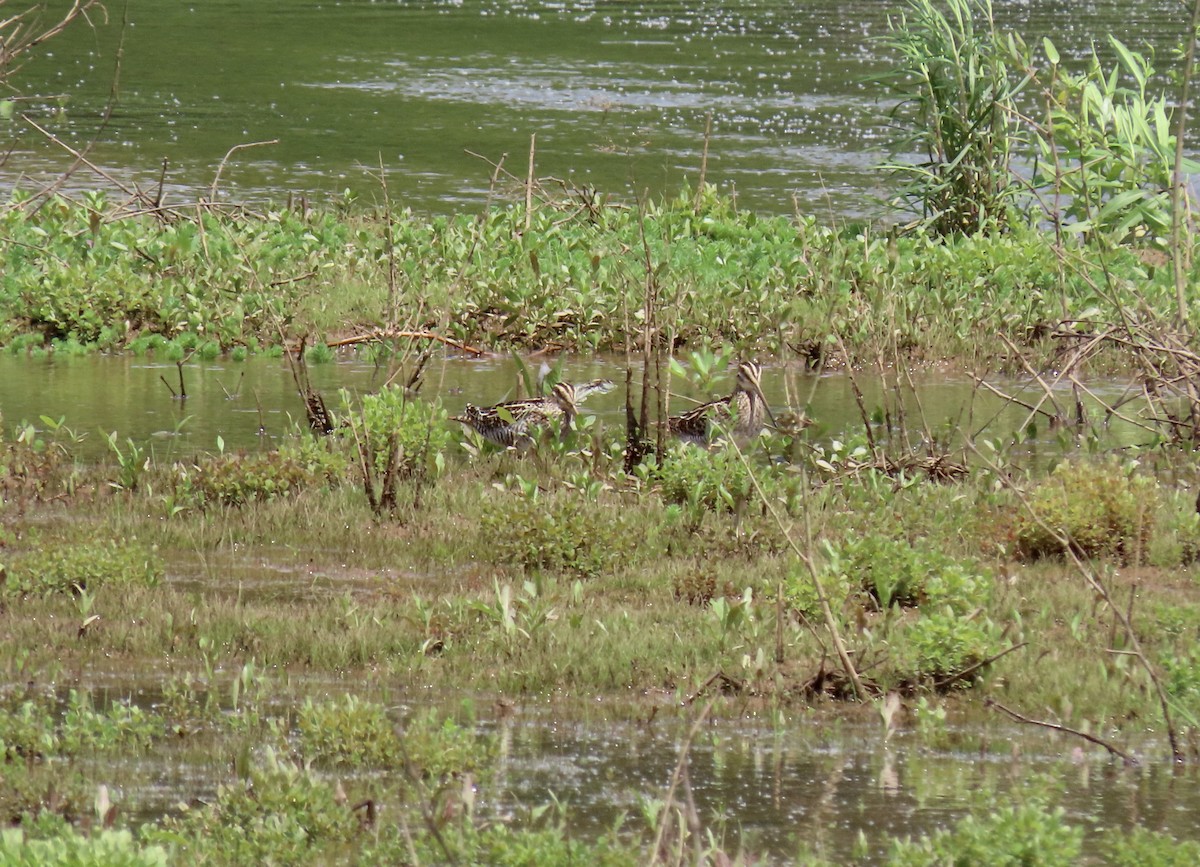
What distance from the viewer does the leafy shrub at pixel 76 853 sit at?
4398 millimetres

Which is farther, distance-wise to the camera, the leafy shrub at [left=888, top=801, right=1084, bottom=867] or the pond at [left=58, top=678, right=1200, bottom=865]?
the pond at [left=58, top=678, right=1200, bottom=865]

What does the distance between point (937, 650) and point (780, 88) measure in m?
26.3

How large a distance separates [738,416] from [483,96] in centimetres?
2100

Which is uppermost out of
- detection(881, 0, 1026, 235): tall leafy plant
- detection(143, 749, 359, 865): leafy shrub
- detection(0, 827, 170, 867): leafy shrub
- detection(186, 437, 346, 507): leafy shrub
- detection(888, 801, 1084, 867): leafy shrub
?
detection(881, 0, 1026, 235): tall leafy plant

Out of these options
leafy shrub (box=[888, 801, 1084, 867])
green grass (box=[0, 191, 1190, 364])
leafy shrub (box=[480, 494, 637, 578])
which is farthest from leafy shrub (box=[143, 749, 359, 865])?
green grass (box=[0, 191, 1190, 364])

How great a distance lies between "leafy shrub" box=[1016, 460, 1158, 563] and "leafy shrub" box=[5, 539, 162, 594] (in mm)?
4330

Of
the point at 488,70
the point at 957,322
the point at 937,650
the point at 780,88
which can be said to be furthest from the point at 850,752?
the point at 488,70

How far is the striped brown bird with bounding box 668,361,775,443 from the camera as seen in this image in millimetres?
10578

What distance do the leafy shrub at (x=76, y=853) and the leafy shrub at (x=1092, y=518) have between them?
551cm

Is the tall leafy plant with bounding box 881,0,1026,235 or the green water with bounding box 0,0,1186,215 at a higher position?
the tall leafy plant with bounding box 881,0,1026,235

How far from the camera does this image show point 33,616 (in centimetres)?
767

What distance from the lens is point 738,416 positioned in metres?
10.5

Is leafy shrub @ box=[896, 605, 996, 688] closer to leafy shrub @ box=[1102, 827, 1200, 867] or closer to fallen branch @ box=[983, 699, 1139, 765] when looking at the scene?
fallen branch @ box=[983, 699, 1139, 765]

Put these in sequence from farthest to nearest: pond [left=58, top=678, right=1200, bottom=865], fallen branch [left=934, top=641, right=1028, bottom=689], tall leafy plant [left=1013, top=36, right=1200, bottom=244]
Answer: tall leafy plant [left=1013, top=36, right=1200, bottom=244] < fallen branch [left=934, top=641, right=1028, bottom=689] < pond [left=58, top=678, right=1200, bottom=865]
